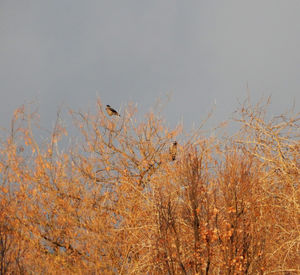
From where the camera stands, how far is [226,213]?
5.89 meters

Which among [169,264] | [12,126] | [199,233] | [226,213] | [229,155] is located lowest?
[169,264]

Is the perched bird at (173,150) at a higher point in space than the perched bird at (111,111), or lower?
lower

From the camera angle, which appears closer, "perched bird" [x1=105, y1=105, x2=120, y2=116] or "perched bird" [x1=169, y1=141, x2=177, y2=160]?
→ "perched bird" [x1=169, y1=141, x2=177, y2=160]

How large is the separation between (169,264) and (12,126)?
647 cm

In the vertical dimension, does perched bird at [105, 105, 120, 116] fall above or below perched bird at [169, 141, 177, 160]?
above

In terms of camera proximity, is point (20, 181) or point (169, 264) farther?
point (20, 181)

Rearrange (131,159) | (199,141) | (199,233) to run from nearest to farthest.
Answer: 1. (199,233)
2. (199,141)
3. (131,159)

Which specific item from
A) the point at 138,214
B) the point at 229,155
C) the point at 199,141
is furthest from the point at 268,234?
the point at 199,141

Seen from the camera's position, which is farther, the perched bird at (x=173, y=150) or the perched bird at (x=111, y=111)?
the perched bird at (x=111, y=111)

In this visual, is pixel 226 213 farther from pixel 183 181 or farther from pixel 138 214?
pixel 138 214

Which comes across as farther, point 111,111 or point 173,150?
point 111,111

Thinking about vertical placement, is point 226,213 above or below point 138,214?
below

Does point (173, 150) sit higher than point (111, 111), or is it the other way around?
point (111, 111)

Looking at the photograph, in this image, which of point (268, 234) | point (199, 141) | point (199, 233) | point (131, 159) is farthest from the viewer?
point (131, 159)
